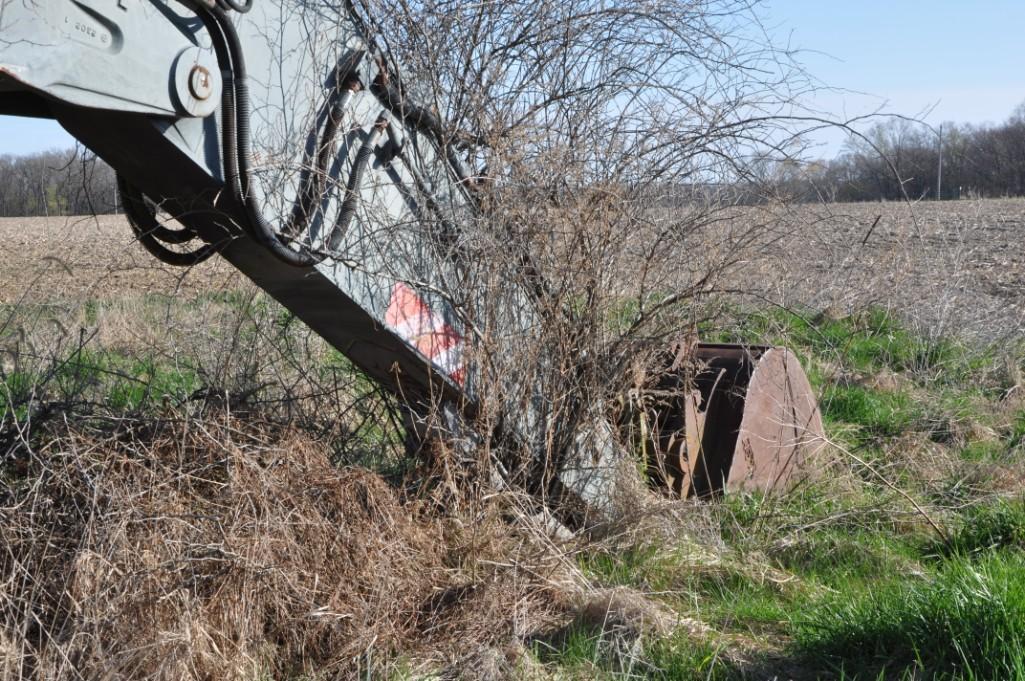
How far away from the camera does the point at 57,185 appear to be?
470 centimetres

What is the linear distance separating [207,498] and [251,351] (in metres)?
1.17

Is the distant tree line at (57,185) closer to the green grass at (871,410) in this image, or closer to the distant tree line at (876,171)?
the distant tree line at (876,171)

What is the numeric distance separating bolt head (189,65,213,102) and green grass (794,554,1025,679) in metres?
2.88

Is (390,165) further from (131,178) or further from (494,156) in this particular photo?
(131,178)

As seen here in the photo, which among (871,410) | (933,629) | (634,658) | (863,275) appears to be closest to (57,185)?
(634,658)

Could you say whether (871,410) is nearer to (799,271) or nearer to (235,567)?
(799,271)

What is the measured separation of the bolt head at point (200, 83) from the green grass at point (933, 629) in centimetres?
288

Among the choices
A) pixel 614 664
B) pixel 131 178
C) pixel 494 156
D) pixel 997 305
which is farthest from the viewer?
pixel 997 305

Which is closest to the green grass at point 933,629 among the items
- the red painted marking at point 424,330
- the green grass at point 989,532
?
the green grass at point 989,532

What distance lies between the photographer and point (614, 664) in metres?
3.76

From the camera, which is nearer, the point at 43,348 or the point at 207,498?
the point at 207,498

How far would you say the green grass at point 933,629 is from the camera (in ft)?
11.0

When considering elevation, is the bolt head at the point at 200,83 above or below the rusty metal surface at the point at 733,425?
above

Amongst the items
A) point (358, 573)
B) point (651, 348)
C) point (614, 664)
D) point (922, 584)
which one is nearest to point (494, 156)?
point (651, 348)
